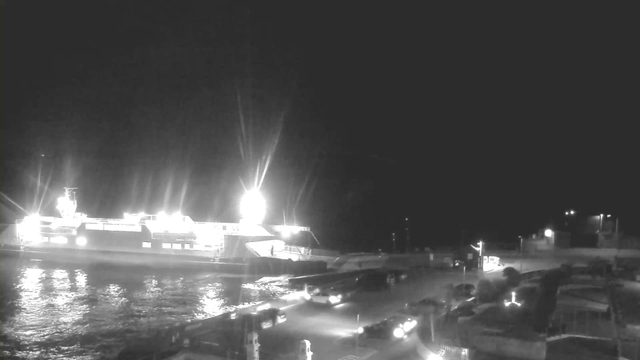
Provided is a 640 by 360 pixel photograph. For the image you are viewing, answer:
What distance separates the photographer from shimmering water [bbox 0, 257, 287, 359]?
7.38 m

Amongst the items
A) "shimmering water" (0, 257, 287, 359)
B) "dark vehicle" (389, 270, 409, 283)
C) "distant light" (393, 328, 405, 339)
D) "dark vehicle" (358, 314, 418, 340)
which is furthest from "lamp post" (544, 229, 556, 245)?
"distant light" (393, 328, 405, 339)

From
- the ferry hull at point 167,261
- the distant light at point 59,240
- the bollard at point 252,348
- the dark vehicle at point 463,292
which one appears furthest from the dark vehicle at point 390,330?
the distant light at point 59,240

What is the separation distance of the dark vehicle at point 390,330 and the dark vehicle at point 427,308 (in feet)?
1.70

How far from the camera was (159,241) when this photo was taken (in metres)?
16.4

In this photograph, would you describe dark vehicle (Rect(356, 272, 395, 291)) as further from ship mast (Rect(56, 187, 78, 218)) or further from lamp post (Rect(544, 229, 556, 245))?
ship mast (Rect(56, 187, 78, 218))

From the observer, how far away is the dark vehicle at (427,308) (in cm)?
625

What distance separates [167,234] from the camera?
16250 millimetres

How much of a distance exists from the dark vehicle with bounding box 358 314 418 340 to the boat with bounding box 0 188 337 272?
7263mm

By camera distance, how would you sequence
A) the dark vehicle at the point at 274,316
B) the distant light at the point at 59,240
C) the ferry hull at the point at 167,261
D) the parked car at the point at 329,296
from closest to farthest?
1. the dark vehicle at the point at 274,316
2. the parked car at the point at 329,296
3. the ferry hull at the point at 167,261
4. the distant light at the point at 59,240

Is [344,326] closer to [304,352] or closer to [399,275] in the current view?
[304,352]

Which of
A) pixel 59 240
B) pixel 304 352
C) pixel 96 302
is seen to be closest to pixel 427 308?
pixel 304 352

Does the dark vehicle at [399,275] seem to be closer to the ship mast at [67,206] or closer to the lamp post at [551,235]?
the lamp post at [551,235]

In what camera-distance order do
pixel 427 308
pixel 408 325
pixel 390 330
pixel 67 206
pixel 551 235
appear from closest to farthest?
1. pixel 390 330
2. pixel 408 325
3. pixel 427 308
4. pixel 551 235
5. pixel 67 206

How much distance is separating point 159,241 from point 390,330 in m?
12.6
